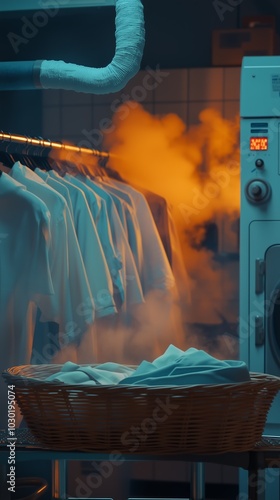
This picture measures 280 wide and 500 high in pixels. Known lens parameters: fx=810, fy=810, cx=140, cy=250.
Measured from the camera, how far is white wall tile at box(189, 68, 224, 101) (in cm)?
365

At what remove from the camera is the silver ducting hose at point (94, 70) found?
3.01 m

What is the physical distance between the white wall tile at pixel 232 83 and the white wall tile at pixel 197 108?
0.05 m

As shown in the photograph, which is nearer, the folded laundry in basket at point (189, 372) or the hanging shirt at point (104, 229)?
the folded laundry in basket at point (189, 372)

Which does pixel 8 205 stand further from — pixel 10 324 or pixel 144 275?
pixel 144 275

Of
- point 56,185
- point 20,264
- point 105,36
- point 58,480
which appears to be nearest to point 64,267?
point 20,264

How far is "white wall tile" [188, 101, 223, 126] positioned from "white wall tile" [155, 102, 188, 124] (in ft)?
0.07

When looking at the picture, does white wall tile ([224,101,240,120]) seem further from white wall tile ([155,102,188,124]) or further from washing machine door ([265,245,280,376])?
washing machine door ([265,245,280,376])

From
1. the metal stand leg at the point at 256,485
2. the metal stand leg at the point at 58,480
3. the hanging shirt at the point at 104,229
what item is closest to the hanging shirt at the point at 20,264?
the hanging shirt at the point at 104,229

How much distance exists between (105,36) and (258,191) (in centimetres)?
122

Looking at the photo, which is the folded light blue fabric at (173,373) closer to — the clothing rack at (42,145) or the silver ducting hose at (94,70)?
the clothing rack at (42,145)

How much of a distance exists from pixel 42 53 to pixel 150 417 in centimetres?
290

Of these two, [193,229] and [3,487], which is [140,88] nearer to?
[193,229]

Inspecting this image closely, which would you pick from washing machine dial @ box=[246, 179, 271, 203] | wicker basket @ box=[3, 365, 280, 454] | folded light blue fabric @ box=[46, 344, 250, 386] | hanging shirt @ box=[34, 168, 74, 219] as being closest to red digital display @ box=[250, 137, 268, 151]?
washing machine dial @ box=[246, 179, 271, 203]

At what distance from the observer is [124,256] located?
342 centimetres
